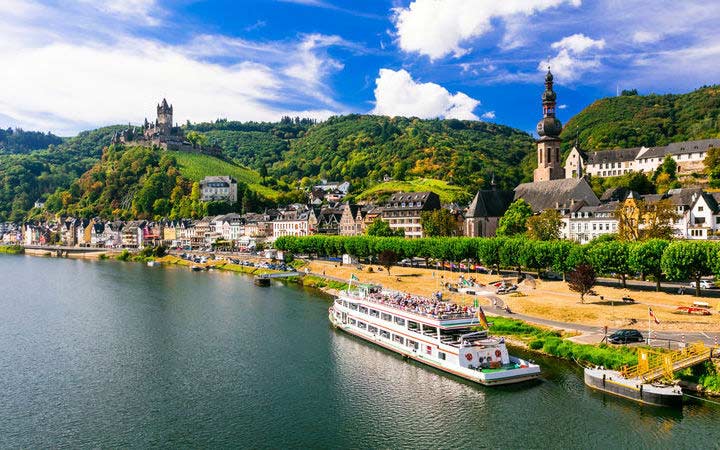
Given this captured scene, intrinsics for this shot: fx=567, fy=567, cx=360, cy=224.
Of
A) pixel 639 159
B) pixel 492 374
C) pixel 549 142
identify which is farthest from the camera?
pixel 639 159

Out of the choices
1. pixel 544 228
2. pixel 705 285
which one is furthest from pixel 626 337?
pixel 544 228

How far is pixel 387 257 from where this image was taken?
92.8 metres

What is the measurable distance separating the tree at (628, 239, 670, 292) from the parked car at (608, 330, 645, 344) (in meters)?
21.2

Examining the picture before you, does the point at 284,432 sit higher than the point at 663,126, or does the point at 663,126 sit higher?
the point at 663,126

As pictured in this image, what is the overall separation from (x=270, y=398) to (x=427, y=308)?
54.6ft

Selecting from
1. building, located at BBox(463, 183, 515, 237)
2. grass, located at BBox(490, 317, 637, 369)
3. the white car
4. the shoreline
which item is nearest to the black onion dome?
building, located at BBox(463, 183, 515, 237)

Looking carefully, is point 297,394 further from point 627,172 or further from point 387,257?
point 627,172

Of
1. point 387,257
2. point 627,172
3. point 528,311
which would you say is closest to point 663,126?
point 627,172

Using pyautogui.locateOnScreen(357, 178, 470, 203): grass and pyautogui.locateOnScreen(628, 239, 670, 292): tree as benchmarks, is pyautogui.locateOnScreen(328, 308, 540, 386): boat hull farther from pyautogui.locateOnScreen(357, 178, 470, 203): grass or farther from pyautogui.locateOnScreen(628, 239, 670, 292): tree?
pyautogui.locateOnScreen(357, 178, 470, 203): grass

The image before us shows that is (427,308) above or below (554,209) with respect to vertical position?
below

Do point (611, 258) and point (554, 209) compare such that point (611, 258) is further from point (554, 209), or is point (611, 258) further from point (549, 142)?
point (549, 142)

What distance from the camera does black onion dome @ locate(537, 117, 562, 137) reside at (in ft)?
405

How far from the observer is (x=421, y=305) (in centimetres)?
5262

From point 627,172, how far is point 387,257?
248 feet
